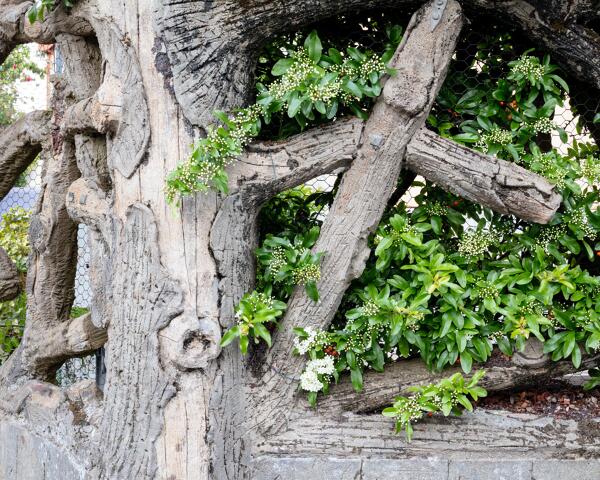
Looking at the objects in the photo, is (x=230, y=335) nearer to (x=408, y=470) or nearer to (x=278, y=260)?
(x=278, y=260)

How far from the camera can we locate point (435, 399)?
264cm

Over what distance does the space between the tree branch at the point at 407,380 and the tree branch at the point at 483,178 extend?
637mm

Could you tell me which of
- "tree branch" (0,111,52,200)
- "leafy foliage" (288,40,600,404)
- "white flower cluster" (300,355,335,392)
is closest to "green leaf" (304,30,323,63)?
"leafy foliage" (288,40,600,404)

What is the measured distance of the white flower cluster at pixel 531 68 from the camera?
8.77 ft

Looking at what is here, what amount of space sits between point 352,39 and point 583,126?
3.63 ft

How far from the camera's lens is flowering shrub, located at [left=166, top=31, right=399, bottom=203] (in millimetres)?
2502

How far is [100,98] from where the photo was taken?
2707mm

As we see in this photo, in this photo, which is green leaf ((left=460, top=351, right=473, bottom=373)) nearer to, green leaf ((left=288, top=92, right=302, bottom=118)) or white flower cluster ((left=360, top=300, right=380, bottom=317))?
white flower cluster ((left=360, top=300, right=380, bottom=317))

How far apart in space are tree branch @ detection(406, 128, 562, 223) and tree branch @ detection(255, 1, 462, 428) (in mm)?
81

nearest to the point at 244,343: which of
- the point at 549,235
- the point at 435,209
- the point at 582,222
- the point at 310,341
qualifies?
the point at 310,341

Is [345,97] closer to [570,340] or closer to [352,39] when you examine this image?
[352,39]

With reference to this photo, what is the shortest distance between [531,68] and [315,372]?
1.46m

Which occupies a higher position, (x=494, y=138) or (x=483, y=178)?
(x=494, y=138)

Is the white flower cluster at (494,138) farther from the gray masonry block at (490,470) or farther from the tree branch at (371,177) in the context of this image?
the gray masonry block at (490,470)
